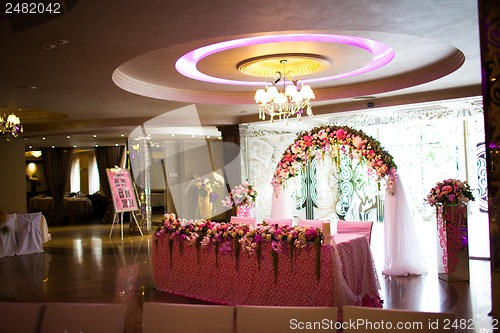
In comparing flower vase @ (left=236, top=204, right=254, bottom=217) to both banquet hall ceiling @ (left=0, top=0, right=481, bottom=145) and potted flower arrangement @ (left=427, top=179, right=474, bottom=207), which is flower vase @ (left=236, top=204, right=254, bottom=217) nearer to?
banquet hall ceiling @ (left=0, top=0, right=481, bottom=145)

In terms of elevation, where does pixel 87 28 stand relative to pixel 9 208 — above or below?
above

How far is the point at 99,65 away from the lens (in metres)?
6.48

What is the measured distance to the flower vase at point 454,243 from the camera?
23.2 feet

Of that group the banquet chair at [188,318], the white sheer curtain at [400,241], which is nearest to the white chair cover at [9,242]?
the white sheer curtain at [400,241]

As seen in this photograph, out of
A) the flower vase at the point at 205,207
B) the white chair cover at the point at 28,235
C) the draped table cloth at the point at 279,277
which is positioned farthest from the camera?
the flower vase at the point at 205,207

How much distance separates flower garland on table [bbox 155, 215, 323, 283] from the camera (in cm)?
539

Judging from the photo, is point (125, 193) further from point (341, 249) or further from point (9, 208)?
point (341, 249)

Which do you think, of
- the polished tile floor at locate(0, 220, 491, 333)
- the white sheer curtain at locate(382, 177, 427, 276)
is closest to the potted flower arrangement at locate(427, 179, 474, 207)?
the white sheer curtain at locate(382, 177, 427, 276)

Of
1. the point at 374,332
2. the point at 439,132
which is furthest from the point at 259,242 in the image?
the point at 439,132

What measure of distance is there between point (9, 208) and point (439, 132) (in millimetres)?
11837

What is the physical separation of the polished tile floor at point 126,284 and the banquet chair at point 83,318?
233cm

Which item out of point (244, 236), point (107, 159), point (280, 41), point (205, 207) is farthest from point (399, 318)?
point (107, 159)

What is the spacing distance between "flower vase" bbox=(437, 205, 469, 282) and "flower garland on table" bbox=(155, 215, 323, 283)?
9.32 ft

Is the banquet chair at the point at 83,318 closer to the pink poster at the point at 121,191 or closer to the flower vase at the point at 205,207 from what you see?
the pink poster at the point at 121,191
